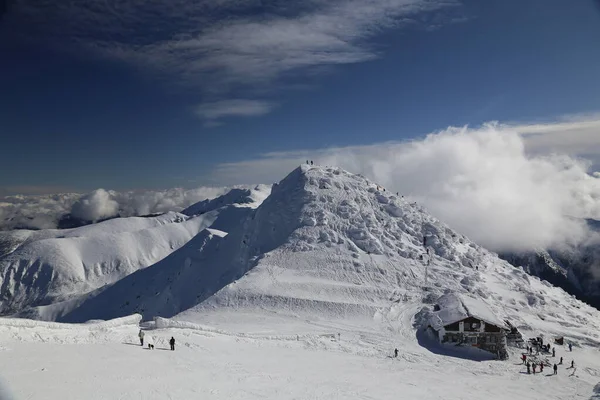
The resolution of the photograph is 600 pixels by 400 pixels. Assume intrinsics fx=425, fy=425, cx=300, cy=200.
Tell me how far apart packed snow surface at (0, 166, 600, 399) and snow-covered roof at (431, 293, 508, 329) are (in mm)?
657

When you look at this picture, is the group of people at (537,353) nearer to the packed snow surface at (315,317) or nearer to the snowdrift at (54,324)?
the packed snow surface at (315,317)

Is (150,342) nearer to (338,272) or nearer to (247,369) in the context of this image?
(247,369)

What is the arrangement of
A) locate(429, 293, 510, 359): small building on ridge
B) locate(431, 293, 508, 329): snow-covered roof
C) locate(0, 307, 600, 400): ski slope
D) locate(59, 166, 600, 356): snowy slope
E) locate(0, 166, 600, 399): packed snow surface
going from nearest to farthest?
locate(0, 307, 600, 400): ski slope
locate(0, 166, 600, 399): packed snow surface
locate(429, 293, 510, 359): small building on ridge
locate(431, 293, 508, 329): snow-covered roof
locate(59, 166, 600, 356): snowy slope

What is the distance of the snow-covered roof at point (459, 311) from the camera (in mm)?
57125

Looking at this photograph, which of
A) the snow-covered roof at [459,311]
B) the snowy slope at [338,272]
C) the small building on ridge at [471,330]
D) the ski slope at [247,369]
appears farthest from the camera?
the snowy slope at [338,272]

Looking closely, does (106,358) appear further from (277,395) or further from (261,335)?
(261,335)

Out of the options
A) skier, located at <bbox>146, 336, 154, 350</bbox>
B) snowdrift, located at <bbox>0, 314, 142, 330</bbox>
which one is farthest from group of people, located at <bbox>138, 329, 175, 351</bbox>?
snowdrift, located at <bbox>0, 314, 142, 330</bbox>

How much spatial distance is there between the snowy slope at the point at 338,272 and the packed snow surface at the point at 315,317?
35 centimetres

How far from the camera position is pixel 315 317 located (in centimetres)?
6288

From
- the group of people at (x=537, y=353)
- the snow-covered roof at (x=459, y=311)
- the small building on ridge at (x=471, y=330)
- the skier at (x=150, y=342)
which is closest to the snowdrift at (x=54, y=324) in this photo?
the skier at (x=150, y=342)

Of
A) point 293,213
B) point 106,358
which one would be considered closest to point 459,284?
point 293,213

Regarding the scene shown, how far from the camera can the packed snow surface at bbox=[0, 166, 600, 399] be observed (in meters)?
29.9

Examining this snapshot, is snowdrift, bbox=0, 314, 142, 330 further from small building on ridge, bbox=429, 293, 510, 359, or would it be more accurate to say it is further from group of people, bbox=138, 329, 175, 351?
small building on ridge, bbox=429, 293, 510, 359

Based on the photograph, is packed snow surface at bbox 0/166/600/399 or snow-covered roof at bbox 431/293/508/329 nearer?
packed snow surface at bbox 0/166/600/399
